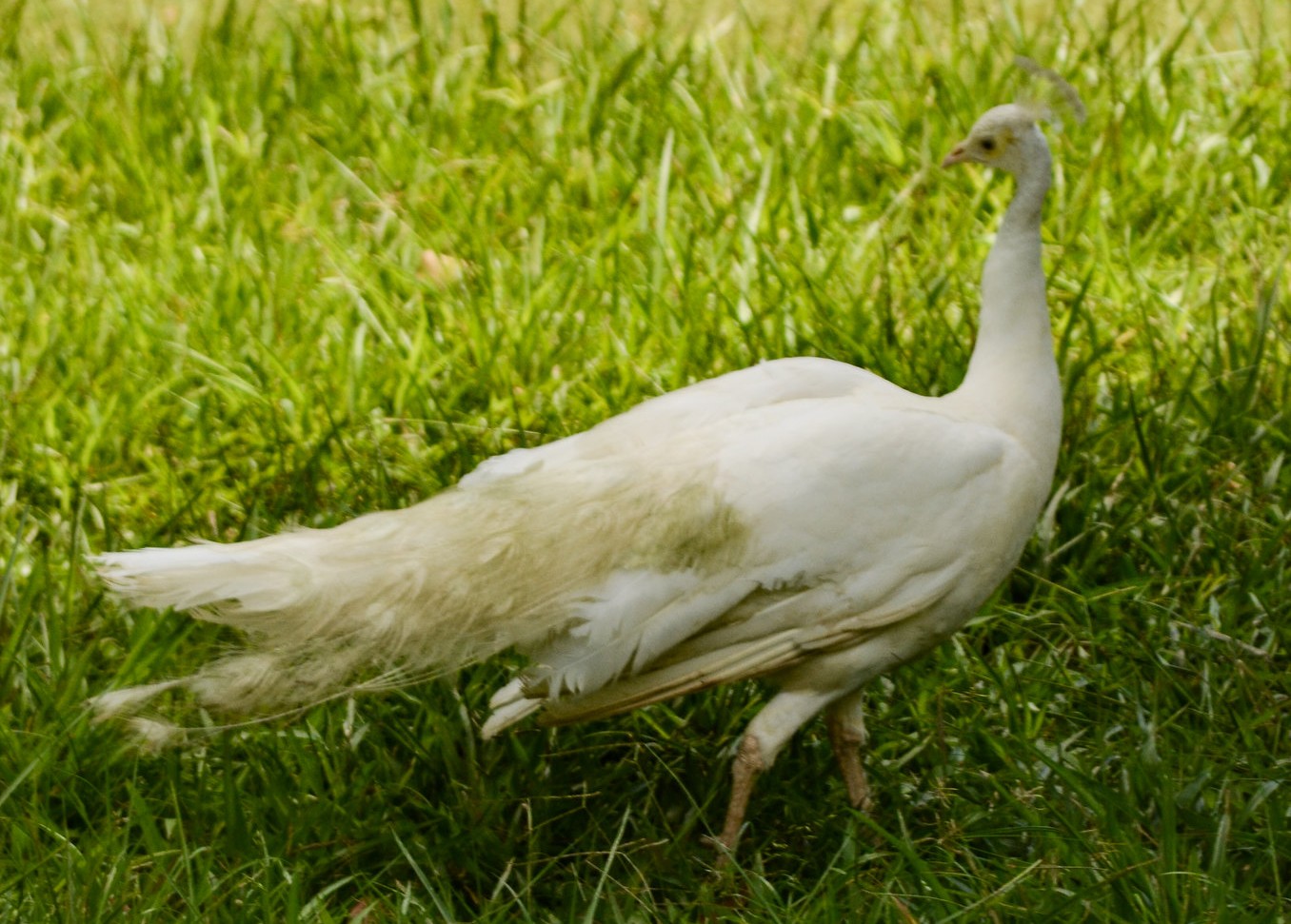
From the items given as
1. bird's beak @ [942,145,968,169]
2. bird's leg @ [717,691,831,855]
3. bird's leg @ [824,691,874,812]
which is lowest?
bird's leg @ [824,691,874,812]

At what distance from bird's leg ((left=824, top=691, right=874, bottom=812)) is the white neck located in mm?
526

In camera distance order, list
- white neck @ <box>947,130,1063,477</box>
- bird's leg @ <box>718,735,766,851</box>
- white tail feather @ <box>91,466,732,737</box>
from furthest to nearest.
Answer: white neck @ <box>947,130,1063,477</box> < bird's leg @ <box>718,735,766,851</box> < white tail feather @ <box>91,466,732,737</box>

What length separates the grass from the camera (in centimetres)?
296

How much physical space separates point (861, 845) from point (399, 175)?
2.62 meters

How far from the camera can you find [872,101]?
5066mm

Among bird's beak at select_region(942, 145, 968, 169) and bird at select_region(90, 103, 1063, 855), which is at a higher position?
bird's beak at select_region(942, 145, 968, 169)

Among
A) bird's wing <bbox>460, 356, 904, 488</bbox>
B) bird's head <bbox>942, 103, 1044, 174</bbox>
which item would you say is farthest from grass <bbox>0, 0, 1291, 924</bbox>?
bird's head <bbox>942, 103, 1044, 174</bbox>

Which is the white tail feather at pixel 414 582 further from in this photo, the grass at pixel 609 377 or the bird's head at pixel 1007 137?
the bird's head at pixel 1007 137

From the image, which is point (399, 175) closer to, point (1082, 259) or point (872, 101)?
point (872, 101)

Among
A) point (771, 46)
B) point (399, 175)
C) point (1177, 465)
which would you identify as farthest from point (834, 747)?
point (771, 46)

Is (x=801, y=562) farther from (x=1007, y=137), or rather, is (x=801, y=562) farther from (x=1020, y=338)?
(x=1007, y=137)

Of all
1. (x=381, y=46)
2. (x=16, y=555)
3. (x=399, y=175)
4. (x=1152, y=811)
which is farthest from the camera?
(x=381, y=46)

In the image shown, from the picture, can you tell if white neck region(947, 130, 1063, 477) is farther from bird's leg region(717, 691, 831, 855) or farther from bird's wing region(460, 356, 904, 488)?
bird's leg region(717, 691, 831, 855)

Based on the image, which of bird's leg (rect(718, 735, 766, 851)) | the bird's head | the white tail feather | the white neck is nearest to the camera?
the white tail feather
